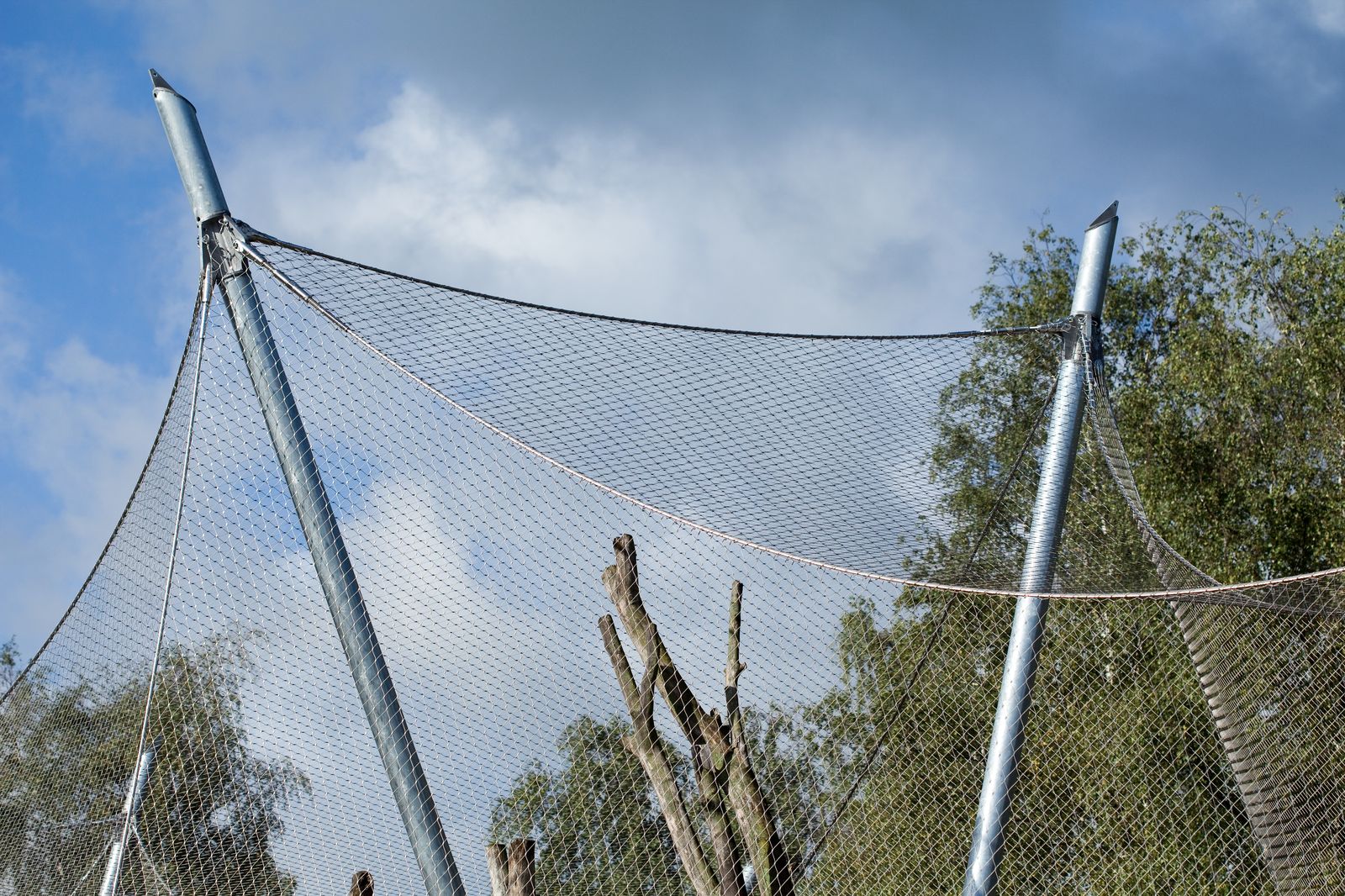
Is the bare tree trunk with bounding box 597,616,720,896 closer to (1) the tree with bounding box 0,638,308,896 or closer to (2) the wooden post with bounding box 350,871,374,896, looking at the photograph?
(2) the wooden post with bounding box 350,871,374,896

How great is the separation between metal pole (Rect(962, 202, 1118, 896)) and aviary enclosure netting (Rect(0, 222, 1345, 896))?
0.41ft

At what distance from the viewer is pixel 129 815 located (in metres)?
3.46

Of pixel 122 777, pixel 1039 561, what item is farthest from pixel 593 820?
pixel 1039 561

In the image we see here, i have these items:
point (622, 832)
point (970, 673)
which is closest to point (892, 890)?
point (970, 673)

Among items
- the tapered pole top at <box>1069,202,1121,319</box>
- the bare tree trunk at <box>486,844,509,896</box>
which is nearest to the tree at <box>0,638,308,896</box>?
the bare tree trunk at <box>486,844,509,896</box>

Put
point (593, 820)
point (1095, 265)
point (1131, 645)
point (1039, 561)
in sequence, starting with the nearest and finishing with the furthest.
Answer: point (1039, 561)
point (1095, 265)
point (593, 820)
point (1131, 645)

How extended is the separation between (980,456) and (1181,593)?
2.36 meters

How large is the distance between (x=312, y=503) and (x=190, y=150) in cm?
91

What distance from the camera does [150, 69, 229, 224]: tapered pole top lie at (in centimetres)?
301

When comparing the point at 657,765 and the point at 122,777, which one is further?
the point at 122,777

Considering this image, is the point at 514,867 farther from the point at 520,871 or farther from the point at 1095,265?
the point at 1095,265

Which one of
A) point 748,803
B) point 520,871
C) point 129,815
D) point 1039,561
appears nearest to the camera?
point 129,815

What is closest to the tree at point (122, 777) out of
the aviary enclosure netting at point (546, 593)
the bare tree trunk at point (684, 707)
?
the aviary enclosure netting at point (546, 593)

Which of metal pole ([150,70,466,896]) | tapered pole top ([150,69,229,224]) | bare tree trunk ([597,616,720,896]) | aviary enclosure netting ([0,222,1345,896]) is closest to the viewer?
metal pole ([150,70,466,896])
